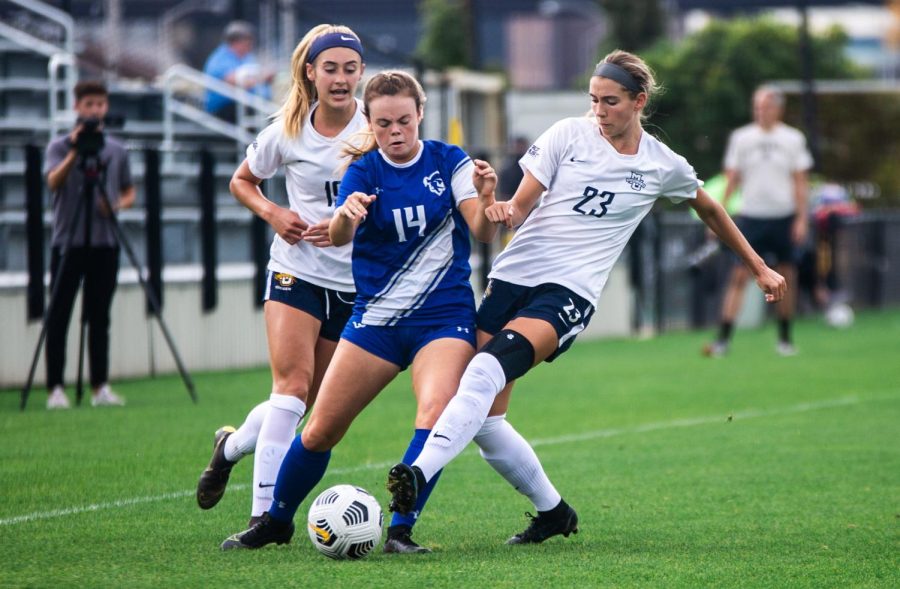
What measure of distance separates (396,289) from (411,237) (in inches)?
8.4

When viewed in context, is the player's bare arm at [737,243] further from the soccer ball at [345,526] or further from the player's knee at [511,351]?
the soccer ball at [345,526]

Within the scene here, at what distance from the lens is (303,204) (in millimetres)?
6645

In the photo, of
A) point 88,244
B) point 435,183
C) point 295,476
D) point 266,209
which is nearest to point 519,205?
point 435,183

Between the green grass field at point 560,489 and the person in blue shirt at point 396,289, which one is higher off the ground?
the person in blue shirt at point 396,289

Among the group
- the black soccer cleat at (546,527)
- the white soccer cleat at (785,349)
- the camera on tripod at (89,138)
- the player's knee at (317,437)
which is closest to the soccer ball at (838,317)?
the white soccer cleat at (785,349)

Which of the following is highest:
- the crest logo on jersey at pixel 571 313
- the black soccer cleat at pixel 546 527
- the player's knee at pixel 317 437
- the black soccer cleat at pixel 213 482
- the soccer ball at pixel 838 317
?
the crest logo on jersey at pixel 571 313

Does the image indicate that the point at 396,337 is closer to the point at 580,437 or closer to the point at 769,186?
the point at 580,437

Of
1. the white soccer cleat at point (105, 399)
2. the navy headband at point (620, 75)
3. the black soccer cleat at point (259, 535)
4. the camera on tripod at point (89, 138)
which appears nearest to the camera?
the black soccer cleat at point (259, 535)

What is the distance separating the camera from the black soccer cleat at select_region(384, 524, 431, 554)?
593cm

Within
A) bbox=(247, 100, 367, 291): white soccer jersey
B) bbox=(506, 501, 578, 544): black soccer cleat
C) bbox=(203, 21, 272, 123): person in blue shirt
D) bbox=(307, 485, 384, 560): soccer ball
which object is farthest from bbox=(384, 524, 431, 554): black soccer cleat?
bbox=(203, 21, 272, 123): person in blue shirt

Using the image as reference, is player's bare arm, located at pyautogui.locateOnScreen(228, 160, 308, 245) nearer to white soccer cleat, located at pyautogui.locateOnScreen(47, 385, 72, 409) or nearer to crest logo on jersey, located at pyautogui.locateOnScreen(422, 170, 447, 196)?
crest logo on jersey, located at pyautogui.locateOnScreen(422, 170, 447, 196)

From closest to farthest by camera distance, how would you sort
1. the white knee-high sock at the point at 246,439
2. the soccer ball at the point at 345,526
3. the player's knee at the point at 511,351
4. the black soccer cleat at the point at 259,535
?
the soccer ball at the point at 345,526 < the player's knee at the point at 511,351 < the black soccer cleat at the point at 259,535 < the white knee-high sock at the point at 246,439

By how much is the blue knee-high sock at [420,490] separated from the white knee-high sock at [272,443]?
1.98 ft

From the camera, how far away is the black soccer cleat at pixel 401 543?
19.5ft
